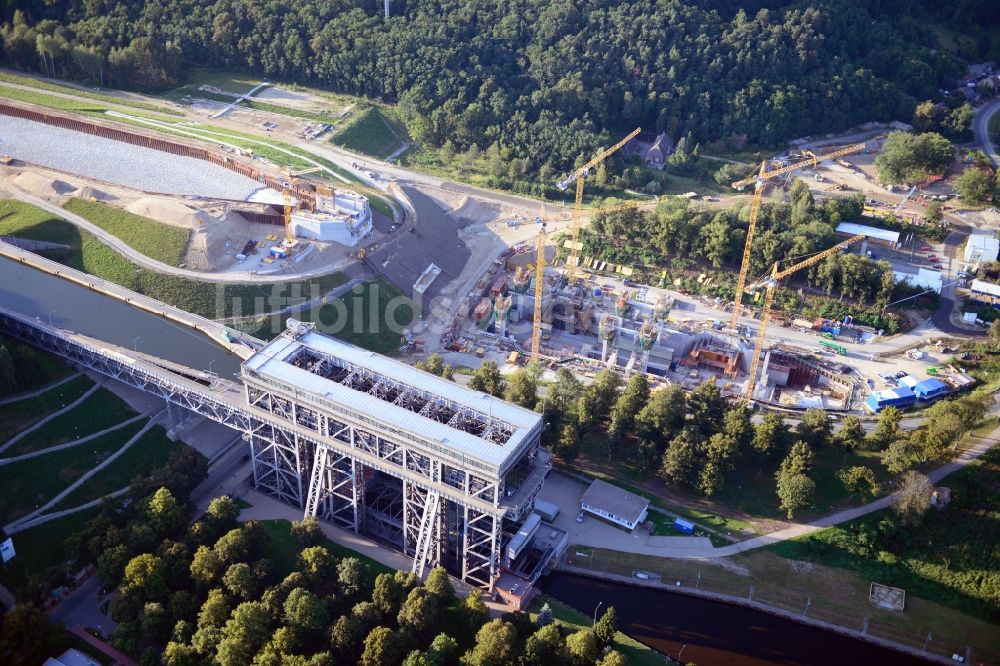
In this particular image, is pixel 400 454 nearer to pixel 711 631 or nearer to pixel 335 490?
pixel 335 490

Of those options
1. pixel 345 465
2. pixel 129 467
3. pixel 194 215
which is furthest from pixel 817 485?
pixel 194 215

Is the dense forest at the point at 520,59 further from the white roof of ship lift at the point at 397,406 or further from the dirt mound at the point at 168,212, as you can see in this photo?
the white roof of ship lift at the point at 397,406

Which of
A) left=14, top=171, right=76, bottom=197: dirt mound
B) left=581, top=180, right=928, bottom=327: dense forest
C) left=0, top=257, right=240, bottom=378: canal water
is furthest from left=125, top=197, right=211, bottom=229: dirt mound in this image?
left=581, top=180, right=928, bottom=327: dense forest

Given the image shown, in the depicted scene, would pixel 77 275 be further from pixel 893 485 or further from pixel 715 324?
pixel 893 485

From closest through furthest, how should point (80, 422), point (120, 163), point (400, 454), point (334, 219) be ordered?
1. point (400, 454)
2. point (80, 422)
3. point (334, 219)
4. point (120, 163)

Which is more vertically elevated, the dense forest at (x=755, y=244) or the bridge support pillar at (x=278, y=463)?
the dense forest at (x=755, y=244)

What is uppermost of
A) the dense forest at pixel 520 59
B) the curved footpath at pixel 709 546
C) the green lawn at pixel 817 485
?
the dense forest at pixel 520 59

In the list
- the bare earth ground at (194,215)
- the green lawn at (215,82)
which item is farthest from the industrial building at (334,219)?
the green lawn at (215,82)
